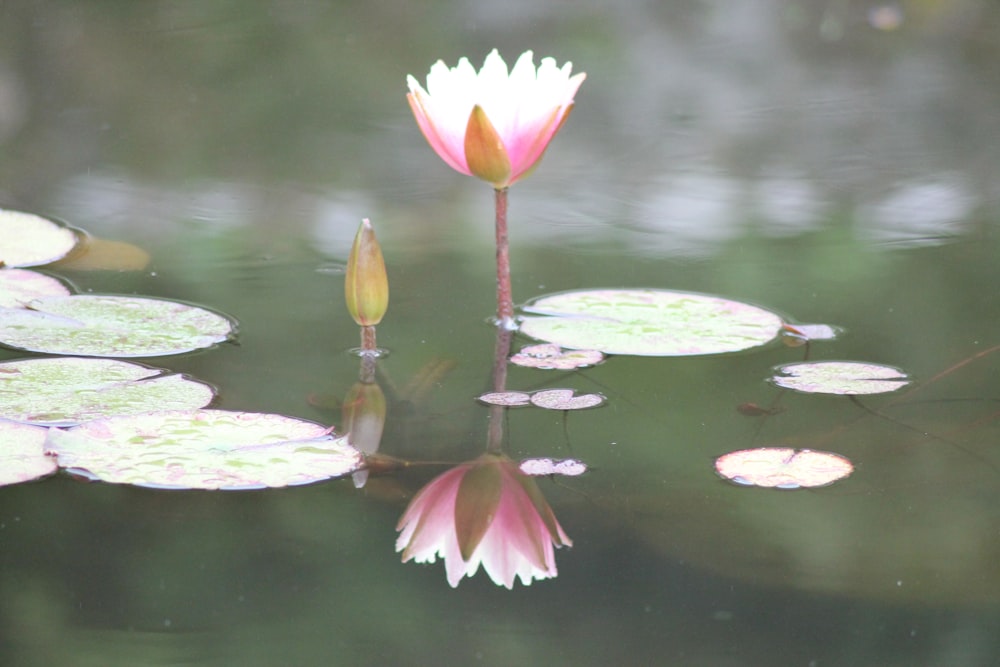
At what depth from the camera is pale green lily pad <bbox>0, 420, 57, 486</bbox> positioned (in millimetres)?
1005

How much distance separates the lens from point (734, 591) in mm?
893

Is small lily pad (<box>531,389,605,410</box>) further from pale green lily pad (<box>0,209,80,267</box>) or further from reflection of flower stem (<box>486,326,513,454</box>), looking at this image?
pale green lily pad (<box>0,209,80,267</box>)

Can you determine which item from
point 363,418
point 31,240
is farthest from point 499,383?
point 31,240

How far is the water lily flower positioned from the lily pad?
15.1 inches

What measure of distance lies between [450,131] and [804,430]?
52 centimetres

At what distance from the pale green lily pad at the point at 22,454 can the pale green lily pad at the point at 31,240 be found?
592 millimetres

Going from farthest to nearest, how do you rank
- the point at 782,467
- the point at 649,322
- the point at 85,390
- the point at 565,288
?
1. the point at 565,288
2. the point at 649,322
3. the point at 85,390
4. the point at 782,467

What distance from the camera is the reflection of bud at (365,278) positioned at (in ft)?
4.33

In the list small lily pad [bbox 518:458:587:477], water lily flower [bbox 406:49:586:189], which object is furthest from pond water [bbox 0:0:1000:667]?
water lily flower [bbox 406:49:586:189]

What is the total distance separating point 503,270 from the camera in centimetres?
141

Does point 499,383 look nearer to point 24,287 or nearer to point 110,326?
point 110,326

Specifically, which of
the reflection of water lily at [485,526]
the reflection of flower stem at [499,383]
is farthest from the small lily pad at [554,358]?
the reflection of water lily at [485,526]

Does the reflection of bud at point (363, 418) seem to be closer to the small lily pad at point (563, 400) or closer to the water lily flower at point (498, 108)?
the small lily pad at point (563, 400)

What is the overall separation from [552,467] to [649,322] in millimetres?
421
